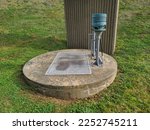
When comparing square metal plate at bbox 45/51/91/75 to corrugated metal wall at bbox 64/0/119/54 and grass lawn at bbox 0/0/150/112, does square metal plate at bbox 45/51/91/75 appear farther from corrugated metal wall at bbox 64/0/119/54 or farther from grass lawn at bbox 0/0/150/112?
corrugated metal wall at bbox 64/0/119/54

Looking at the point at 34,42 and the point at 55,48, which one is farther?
the point at 34,42

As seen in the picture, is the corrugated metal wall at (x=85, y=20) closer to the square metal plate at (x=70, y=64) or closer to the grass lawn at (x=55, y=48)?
the grass lawn at (x=55, y=48)

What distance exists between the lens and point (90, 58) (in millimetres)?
6098

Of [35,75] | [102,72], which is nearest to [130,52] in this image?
[102,72]

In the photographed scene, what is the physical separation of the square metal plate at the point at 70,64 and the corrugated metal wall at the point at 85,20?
818 millimetres

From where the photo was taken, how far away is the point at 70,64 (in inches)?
228

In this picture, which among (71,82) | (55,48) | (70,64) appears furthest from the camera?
(55,48)

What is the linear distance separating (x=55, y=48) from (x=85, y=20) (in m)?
1.34

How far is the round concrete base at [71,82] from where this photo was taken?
15.9ft

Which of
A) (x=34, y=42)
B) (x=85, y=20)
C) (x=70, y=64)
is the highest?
(x=85, y=20)

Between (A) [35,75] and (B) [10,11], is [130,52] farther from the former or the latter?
(B) [10,11]

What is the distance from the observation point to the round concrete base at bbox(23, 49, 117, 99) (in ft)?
15.9

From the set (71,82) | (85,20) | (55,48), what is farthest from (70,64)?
(55,48)

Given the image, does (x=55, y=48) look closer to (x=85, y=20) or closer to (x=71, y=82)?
(x=85, y=20)
